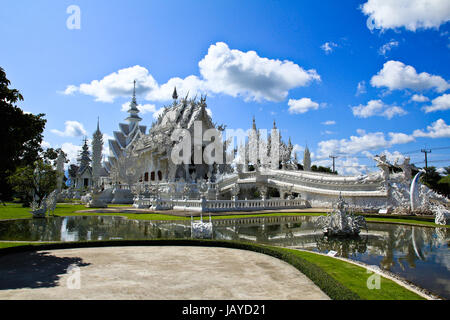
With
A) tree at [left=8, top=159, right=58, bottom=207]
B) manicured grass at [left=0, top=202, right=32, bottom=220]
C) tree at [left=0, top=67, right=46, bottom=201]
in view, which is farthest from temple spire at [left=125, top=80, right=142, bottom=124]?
tree at [left=0, top=67, right=46, bottom=201]

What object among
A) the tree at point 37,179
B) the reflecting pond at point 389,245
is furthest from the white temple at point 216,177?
the tree at point 37,179

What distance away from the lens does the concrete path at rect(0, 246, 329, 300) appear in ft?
16.4

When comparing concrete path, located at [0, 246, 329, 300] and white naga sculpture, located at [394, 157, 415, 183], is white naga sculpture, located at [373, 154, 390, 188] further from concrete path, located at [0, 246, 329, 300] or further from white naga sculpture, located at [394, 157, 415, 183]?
concrete path, located at [0, 246, 329, 300]

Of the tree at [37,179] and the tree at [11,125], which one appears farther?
the tree at [37,179]

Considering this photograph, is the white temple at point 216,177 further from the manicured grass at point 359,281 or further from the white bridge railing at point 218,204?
the manicured grass at point 359,281

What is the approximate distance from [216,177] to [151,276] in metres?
33.9

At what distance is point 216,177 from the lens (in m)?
40.1

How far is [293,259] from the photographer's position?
7184 millimetres

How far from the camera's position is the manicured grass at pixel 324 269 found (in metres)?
4.95

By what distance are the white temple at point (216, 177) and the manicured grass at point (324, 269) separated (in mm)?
6003

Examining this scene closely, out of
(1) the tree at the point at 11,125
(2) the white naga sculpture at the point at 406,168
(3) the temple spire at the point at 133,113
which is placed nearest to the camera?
(1) the tree at the point at 11,125

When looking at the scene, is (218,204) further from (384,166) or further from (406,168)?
(406,168)
